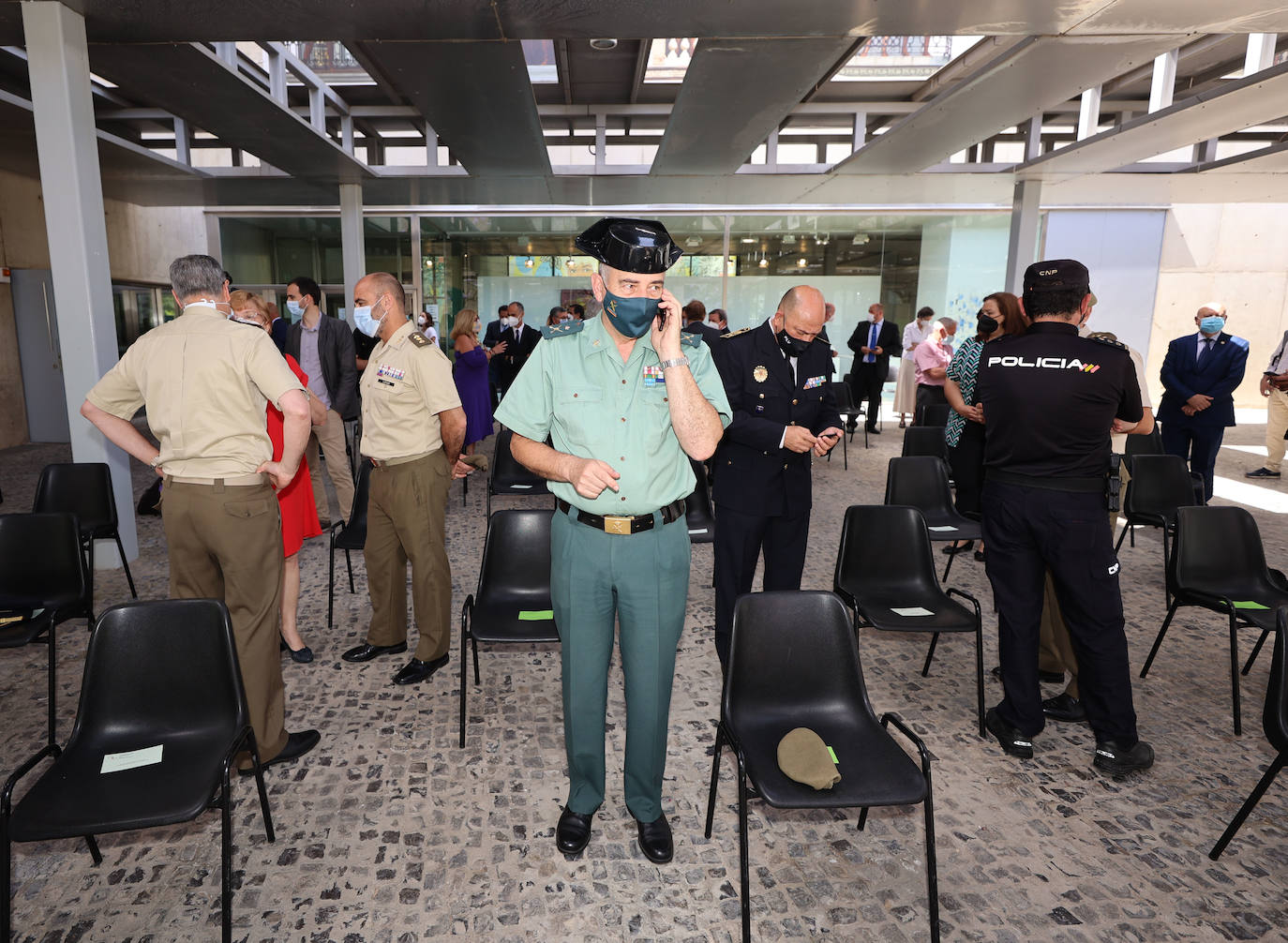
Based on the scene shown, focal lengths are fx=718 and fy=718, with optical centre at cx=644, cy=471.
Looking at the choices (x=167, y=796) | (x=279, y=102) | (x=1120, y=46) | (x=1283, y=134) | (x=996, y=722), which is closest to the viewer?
(x=167, y=796)

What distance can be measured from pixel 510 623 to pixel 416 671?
29.7 inches

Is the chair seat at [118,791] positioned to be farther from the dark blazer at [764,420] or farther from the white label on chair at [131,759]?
the dark blazer at [764,420]

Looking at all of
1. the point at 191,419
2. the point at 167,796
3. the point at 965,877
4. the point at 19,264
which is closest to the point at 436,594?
the point at 191,419

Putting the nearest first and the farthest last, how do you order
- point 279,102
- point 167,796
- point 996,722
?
1. point 167,796
2. point 996,722
3. point 279,102

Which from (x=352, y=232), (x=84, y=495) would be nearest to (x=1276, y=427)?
(x=84, y=495)

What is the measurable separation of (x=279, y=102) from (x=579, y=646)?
636 cm

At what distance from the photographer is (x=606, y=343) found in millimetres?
2092

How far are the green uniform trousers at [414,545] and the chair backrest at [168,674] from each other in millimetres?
1170

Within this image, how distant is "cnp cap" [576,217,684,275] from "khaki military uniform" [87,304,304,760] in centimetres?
132

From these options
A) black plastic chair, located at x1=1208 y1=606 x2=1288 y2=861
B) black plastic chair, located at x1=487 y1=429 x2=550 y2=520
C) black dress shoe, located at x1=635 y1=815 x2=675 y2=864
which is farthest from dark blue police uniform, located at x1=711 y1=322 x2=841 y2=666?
black plastic chair, located at x1=487 y1=429 x2=550 y2=520

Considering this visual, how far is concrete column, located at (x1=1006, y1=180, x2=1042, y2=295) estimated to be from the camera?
913 centimetres

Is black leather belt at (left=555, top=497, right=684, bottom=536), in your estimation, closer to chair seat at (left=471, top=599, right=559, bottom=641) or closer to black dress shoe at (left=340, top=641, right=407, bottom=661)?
chair seat at (left=471, top=599, right=559, bottom=641)

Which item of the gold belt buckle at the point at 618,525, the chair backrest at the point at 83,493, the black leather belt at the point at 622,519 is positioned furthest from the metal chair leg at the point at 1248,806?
the chair backrest at the point at 83,493

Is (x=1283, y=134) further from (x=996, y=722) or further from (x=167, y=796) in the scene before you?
(x=167, y=796)
